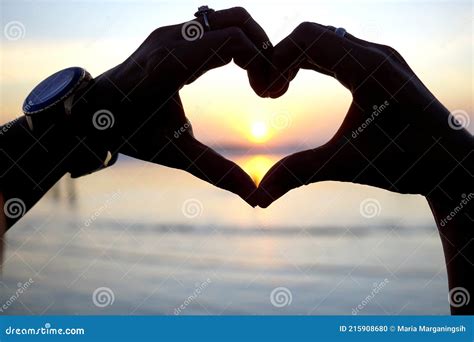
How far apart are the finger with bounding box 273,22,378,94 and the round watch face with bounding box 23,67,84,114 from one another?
888 mm

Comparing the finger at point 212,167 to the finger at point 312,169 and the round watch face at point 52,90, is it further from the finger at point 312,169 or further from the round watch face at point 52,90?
the round watch face at point 52,90

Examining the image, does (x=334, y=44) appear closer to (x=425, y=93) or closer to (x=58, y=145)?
(x=425, y=93)

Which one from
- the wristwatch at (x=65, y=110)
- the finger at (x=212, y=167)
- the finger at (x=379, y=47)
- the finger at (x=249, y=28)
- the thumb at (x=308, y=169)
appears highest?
the finger at (x=379, y=47)

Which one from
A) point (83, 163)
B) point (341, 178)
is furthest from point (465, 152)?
point (83, 163)

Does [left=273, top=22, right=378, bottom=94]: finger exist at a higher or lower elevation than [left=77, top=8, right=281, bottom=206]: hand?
higher

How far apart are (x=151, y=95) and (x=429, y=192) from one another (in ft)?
4.24

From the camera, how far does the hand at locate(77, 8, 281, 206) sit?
10.7 feet

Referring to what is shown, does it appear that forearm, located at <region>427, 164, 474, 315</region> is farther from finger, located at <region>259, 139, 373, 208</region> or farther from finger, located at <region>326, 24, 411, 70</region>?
finger, located at <region>326, 24, 411, 70</region>

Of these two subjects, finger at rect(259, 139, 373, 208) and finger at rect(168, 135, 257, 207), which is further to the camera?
finger at rect(168, 135, 257, 207)

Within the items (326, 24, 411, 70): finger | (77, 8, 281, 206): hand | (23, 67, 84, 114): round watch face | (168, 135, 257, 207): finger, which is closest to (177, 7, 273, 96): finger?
(77, 8, 281, 206): hand

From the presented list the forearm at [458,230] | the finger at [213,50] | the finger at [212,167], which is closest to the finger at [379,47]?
the finger at [213,50]

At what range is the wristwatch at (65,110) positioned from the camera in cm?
331

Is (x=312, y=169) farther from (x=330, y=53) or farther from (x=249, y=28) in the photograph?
(x=249, y=28)

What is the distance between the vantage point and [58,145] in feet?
11.3
